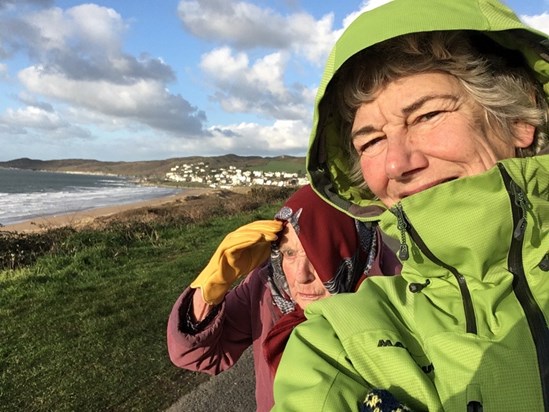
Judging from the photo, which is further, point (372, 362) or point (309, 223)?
point (309, 223)

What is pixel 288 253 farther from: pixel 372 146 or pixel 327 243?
pixel 372 146

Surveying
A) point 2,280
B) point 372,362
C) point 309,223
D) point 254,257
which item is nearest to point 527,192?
point 372,362

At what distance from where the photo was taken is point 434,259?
1.36 metres

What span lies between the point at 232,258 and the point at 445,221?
1.50m

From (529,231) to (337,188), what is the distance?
993 mm

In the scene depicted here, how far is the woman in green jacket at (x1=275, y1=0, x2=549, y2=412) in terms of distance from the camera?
1.19 metres

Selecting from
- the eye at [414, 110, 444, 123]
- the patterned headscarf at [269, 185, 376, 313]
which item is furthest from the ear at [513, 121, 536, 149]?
the patterned headscarf at [269, 185, 376, 313]

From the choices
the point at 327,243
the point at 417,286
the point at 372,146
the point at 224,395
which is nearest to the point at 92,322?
the point at 224,395

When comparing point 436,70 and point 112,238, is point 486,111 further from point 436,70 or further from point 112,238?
point 112,238

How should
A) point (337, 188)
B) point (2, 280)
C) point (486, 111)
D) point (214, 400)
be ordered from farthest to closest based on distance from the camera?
point (2, 280), point (214, 400), point (337, 188), point (486, 111)

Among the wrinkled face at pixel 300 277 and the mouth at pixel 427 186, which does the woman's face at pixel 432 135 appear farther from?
the wrinkled face at pixel 300 277

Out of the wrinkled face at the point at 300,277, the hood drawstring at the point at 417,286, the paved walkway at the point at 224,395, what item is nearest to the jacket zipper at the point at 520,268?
the hood drawstring at the point at 417,286

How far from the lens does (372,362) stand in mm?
1258

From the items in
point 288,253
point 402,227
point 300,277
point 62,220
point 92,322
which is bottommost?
point 62,220
